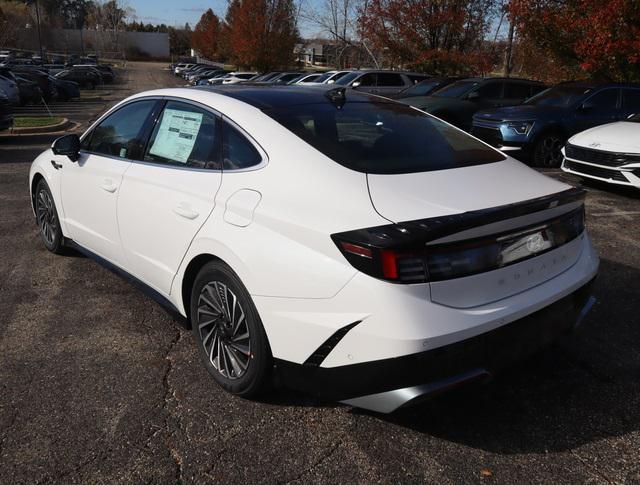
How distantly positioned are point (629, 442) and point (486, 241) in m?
1.20

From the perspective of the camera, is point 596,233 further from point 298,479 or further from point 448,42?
point 448,42

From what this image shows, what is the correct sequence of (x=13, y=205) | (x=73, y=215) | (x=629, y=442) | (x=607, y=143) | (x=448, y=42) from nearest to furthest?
(x=629, y=442) → (x=73, y=215) → (x=13, y=205) → (x=607, y=143) → (x=448, y=42)

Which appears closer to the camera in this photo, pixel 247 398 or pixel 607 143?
pixel 247 398

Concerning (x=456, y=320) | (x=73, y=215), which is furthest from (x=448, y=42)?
(x=456, y=320)

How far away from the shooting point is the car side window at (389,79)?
55.5 ft

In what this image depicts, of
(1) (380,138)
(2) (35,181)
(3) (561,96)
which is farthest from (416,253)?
(3) (561,96)

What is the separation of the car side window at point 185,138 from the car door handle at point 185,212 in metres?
0.25

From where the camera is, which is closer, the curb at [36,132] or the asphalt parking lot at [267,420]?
the asphalt parking lot at [267,420]

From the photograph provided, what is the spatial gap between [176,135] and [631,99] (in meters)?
9.75

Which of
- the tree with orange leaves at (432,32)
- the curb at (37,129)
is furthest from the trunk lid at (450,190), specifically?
the tree with orange leaves at (432,32)

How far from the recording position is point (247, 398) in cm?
286

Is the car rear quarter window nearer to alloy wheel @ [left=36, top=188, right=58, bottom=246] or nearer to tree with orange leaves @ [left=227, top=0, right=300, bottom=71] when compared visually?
alloy wheel @ [left=36, top=188, right=58, bottom=246]

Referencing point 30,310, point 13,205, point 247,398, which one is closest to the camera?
point 247,398

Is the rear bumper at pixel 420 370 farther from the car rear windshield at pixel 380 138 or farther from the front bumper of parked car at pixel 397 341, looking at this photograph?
the car rear windshield at pixel 380 138
